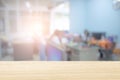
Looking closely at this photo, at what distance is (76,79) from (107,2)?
1782 millimetres

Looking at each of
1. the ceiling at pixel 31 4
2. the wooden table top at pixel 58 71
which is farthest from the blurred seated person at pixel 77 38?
the wooden table top at pixel 58 71

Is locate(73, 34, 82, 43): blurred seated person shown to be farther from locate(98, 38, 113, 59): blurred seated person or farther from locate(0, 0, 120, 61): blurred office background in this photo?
locate(98, 38, 113, 59): blurred seated person

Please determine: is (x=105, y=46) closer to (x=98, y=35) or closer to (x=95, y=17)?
(x=98, y=35)

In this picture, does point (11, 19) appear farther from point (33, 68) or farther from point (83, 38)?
point (33, 68)

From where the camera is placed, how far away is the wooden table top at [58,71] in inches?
11.1

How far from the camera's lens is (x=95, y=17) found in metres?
2.08

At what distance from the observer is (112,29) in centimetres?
205

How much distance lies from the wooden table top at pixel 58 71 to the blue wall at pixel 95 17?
164 cm

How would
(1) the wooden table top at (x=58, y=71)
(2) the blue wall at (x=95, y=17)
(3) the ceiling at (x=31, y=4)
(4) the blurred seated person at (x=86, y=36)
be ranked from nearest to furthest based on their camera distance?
(1) the wooden table top at (x=58, y=71) → (3) the ceiling at (x=31, y=4) → (2) the blue wall at (x=95, y=17) → (4) the blurred seated person at (x=86, y=36)

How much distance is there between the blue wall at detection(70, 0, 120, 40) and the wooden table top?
1641 millimetres

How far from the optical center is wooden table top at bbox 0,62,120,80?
0.28 meters

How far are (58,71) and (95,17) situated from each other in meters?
1.86

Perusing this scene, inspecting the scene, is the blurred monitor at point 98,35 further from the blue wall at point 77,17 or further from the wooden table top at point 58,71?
the wooden table top at point 58,71

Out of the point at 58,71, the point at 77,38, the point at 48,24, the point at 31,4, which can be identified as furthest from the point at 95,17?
the point at 58,71
